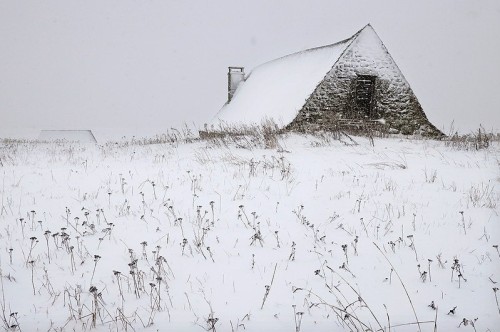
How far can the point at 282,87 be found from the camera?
56.4 ft

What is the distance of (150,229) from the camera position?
4270mm

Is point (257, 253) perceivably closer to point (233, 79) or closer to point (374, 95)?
point (374, 95)

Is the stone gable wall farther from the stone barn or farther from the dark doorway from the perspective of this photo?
the dark doorway

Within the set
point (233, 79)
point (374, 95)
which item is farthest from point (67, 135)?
point (374, 95)

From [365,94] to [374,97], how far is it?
393 mm

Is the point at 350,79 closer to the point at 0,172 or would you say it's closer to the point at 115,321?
the point at 0,172

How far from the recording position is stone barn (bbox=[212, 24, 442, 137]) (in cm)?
1434

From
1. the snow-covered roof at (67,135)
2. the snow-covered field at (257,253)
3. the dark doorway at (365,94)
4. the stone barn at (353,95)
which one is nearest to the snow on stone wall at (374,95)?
the stone barn at (353,95)

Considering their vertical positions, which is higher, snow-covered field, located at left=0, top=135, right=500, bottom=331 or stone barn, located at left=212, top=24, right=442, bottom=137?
stone barn, located at left=212, top=24, right=442, bottom=137

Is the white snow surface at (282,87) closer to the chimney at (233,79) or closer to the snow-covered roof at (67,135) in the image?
the chimney at (233,79)

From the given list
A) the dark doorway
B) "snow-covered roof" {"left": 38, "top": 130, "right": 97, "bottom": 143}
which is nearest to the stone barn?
the dark doorway

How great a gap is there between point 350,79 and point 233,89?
1093 centimetres

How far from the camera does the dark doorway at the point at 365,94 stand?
14953 millimetres

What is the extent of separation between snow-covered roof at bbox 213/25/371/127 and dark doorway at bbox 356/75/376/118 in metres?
1.55
